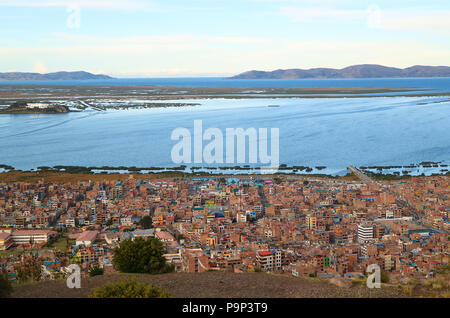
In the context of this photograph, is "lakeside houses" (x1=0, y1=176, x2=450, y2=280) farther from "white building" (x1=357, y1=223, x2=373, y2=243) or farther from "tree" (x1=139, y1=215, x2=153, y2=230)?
"tree" (x1=139, y1=215, x2=153, y2=230)

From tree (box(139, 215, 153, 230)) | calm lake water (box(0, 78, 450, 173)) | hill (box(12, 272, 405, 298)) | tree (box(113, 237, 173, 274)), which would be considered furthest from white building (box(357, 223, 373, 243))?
calm lake water (box(0, 78, 450, 173))

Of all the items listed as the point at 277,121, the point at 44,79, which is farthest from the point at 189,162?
the point at 44,79

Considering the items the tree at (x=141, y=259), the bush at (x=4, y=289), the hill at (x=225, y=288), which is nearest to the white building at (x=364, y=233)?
the hill at (x=225, y=288)

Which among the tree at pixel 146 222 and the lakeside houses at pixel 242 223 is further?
the tree at pixel 146 222

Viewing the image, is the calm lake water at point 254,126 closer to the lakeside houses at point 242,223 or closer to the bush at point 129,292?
the lakeside houses at point 242,223

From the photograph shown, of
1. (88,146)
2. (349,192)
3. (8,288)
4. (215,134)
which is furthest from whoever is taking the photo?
(215,134)

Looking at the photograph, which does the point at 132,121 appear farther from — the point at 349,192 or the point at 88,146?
the point at 349,192
